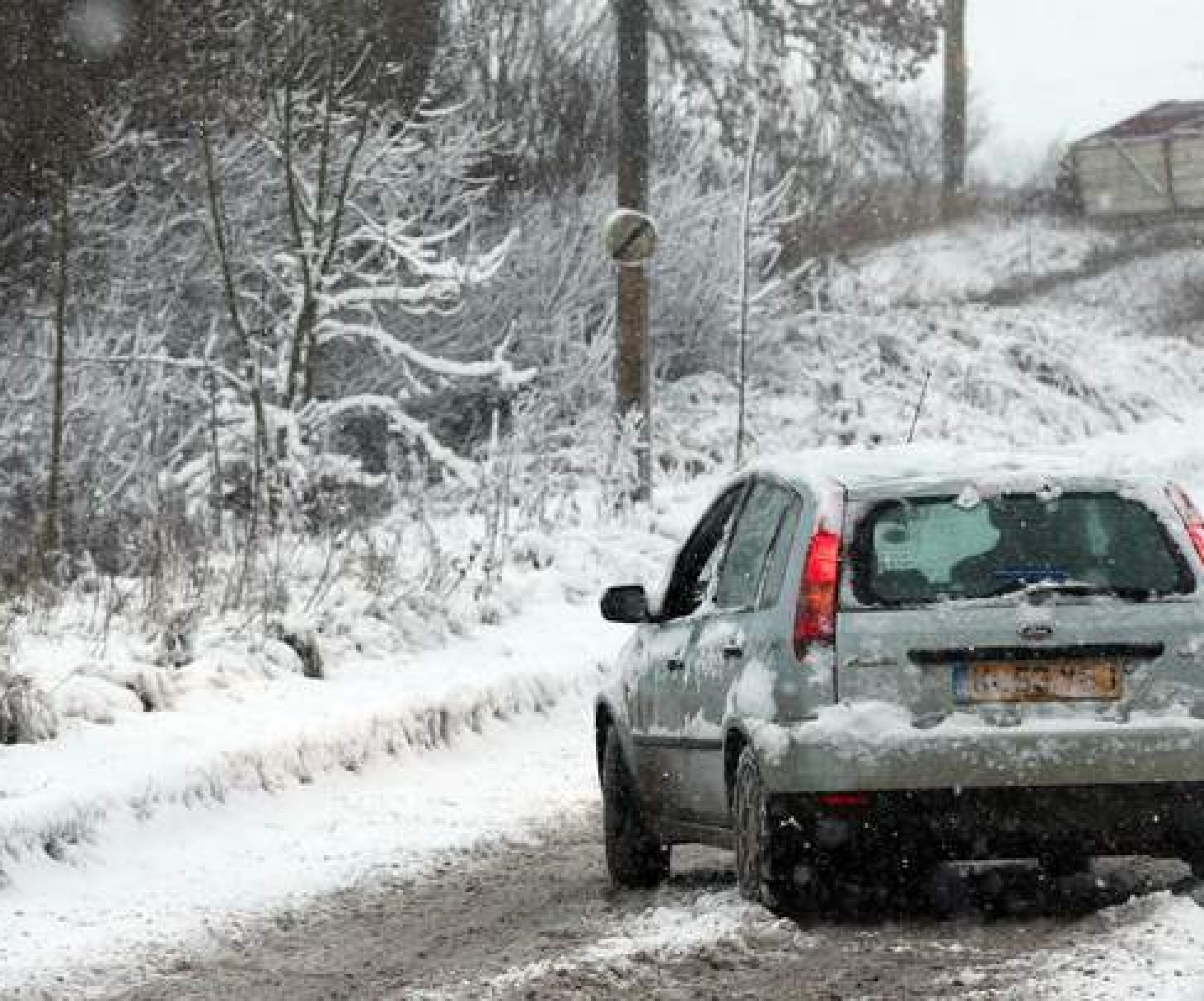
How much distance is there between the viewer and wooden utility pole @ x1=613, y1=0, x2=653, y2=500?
26.9 metres

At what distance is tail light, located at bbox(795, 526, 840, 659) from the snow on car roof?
23cm

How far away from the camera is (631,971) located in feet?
24.8

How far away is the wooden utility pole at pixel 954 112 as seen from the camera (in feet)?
175

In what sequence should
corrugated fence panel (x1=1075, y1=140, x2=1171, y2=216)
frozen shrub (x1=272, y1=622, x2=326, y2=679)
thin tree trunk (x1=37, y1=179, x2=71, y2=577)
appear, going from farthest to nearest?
corrugated fence panel (x1=1075, y1=140, x2=1171, y2=216) < thin tree trunk (x1=37, y1=179, x2=71, y2=577) < frozen shrub (x1=272, y1=622, x2=326, y2=679)

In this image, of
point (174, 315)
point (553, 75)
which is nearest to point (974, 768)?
point (174, 315)

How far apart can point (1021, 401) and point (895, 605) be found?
95.7 ft

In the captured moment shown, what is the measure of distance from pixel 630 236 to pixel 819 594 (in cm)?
1746

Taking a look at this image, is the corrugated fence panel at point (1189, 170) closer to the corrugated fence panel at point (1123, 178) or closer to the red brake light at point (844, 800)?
the corrugated fence panel at point (1123, 178)

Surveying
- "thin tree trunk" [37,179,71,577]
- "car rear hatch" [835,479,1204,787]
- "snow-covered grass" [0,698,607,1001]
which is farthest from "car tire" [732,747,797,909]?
"thin tree trunk" [37,179,71,577]

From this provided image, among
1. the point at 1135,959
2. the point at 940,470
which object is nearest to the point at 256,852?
the point at 940,470

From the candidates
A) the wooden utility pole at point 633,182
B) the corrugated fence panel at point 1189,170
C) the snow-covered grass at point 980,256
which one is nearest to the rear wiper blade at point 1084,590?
the wooden utility pole at point 633,182

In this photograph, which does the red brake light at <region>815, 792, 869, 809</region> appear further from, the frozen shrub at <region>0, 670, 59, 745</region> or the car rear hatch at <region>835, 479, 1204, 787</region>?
the frozen shrub at <region>0, 670, 59, 745</region>

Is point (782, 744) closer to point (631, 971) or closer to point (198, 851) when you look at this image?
point (631, 971)

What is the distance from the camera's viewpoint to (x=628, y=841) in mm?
9719
